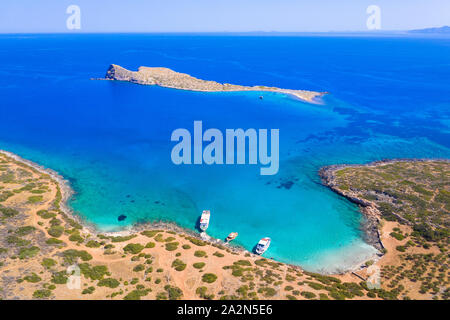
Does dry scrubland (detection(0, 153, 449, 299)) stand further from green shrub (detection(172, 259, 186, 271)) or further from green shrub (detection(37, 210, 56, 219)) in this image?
green shrub (detection(37, 210, 56, 219))

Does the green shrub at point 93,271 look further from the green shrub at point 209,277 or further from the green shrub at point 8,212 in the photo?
the green shrub at point 8,212

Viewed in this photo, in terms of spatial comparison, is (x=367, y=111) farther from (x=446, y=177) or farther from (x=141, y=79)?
(x=141, y=79)

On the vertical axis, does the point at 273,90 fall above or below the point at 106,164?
above

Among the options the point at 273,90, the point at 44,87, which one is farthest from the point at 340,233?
the point at 44,87

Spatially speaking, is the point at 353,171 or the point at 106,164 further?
the point at 106,164

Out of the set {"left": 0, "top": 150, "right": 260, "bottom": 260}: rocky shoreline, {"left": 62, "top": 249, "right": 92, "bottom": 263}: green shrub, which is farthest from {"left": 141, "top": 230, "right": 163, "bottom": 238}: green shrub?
{"left": 62, "top": 249, "right": 92, "bottom": 263}: green shrub
